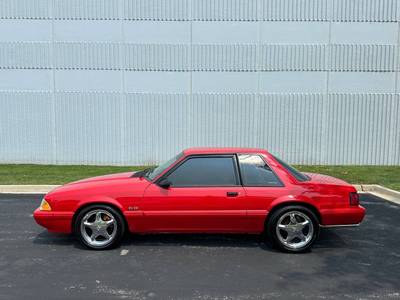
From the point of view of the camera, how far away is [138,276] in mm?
4691

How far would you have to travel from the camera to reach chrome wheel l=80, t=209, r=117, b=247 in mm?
5559

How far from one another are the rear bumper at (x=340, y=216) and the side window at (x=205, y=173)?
1.27 m

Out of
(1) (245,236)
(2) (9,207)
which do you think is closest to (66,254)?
(1) (245,236)

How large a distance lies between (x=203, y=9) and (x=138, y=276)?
1165cm

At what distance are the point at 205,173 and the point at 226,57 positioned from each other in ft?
31.4

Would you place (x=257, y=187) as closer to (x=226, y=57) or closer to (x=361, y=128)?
(x=226, y=57)

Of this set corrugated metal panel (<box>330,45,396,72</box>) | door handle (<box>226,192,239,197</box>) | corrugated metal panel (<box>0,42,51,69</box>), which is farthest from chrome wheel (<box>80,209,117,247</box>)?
corrugated metal panel (<box>330,45,396,72</box>)

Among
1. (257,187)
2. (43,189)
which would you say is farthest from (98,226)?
(43,189)

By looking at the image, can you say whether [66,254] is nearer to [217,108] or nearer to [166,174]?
[166,174]

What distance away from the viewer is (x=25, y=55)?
1465cm

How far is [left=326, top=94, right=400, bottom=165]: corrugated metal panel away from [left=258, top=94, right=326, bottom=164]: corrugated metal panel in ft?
1.20

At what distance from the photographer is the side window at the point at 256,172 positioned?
5602 mm

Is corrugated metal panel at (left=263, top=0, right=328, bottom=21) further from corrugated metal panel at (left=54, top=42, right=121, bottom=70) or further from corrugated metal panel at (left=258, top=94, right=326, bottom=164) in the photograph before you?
corrugated metal panel at (left=54, top=42, right=121, bottom=70)

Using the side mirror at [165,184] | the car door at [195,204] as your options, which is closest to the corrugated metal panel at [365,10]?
the car door at [195,204]
